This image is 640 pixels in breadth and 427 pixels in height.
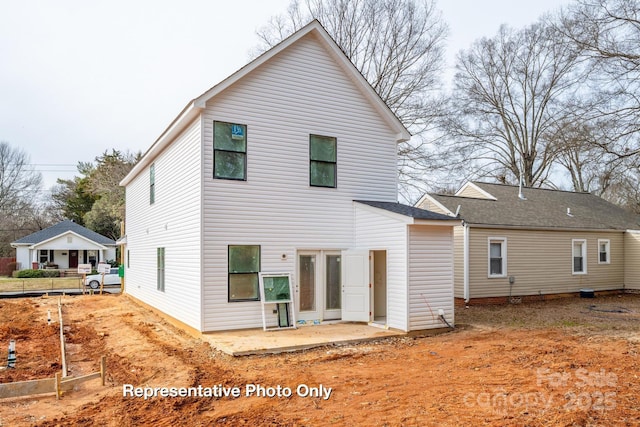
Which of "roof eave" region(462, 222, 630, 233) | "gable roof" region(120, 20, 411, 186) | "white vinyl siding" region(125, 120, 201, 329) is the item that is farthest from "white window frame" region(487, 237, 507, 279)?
"white vinyl siding" region(125, 120, 201, 329)

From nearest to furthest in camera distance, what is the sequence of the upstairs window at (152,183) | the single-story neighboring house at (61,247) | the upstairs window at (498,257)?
1. the upstairs window at (152,183)
2. the upstairs window at (498,257)
3. the single-story neighboring house at (61,247)

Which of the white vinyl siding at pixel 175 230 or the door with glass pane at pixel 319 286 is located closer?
→ the white vinyl siding at pixel 175 230

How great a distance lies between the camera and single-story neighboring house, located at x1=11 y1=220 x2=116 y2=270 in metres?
38.0

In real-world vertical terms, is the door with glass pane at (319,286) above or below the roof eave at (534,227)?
below

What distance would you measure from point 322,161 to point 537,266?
10.7m

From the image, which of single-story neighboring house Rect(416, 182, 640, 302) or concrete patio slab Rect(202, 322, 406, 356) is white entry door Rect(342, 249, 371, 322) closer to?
concrete patio slab Rect(202, 322, 406, 356)

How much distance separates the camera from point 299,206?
11.7 metres

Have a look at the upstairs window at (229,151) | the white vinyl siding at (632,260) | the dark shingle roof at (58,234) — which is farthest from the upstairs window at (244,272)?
the dark shingle roof at (58,234)

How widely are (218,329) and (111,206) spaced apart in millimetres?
34087

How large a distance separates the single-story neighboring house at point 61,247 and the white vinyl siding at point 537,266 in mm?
32579

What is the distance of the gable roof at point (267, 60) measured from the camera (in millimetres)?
10570

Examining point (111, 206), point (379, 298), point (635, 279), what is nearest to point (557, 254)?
point (635, 279)

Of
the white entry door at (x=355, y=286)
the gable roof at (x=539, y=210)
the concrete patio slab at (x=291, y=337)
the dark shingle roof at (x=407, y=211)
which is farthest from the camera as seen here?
the gable roof at (x=539, y=210)

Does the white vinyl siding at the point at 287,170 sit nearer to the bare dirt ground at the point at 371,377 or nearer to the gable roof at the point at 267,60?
the gable roof at the point at 267,60
